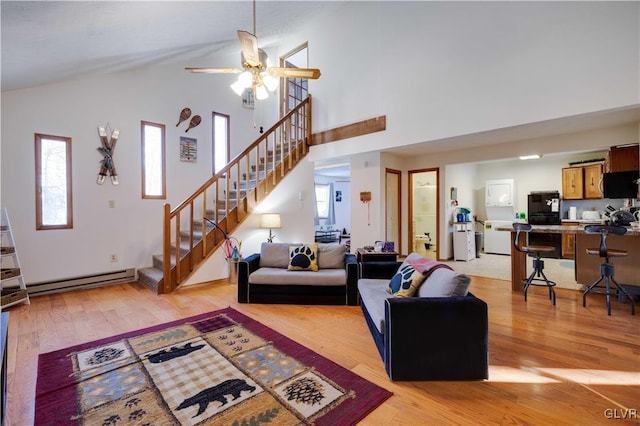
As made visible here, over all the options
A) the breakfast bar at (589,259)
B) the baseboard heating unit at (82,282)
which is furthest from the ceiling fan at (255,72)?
the baseboard heating unit at (82,282)

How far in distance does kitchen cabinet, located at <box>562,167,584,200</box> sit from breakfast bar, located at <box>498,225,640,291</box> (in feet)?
10.3

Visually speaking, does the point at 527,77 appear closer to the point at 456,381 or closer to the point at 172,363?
the point at 456,381

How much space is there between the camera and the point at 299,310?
135 inches

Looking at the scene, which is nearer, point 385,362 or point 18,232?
point 385,362

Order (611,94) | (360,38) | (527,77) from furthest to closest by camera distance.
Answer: (360,38) < (527,77) < (611,94)

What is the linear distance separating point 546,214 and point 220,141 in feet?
25.2

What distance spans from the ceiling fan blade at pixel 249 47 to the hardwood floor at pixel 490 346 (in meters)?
2.77

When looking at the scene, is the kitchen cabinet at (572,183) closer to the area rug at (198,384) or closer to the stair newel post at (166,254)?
the area rug at (198,384)

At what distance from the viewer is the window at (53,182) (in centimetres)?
411

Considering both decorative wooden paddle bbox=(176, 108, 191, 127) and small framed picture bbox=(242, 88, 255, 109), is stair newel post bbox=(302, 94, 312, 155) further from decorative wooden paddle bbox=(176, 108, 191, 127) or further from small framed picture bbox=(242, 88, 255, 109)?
decorative wooden paddle bbox=(176, 108, 191, 127)

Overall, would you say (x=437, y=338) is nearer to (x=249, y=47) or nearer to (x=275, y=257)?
(x=275, y=257)

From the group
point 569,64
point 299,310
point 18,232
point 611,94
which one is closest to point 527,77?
point 569,64

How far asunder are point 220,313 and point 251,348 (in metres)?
1.02

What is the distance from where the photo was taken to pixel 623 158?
4.17m
